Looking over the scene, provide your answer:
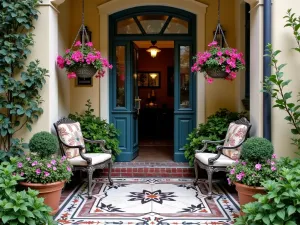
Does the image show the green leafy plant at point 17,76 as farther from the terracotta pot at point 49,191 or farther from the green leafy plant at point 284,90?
the green leafy plant at point 284,90

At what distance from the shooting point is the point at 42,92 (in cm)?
415

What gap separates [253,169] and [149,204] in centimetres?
134

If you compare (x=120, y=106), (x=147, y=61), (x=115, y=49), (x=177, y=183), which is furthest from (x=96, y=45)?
(x=147, y=61)

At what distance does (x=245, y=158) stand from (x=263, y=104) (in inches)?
32.1

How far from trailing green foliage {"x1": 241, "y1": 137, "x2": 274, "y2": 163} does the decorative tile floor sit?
2.36 ft

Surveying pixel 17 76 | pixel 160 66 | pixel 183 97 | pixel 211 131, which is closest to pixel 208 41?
pixel 183 97

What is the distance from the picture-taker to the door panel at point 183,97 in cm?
582

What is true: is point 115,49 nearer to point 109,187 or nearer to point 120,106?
point 120,106

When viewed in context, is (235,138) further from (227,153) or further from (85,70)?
(85,70)

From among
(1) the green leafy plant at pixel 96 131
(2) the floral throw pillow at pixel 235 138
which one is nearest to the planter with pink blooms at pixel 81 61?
(1) the green leafy plant at pixel 96 131

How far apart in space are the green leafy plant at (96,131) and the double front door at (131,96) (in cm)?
36

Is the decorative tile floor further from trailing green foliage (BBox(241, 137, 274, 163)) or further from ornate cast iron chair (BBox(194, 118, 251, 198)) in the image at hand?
trailing green foliage (BBox(241, 137, 274, 163))

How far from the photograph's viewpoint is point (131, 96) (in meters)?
5.90

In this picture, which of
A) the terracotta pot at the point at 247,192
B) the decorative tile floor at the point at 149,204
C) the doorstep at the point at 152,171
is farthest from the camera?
the doorstep at the point at 152,171
